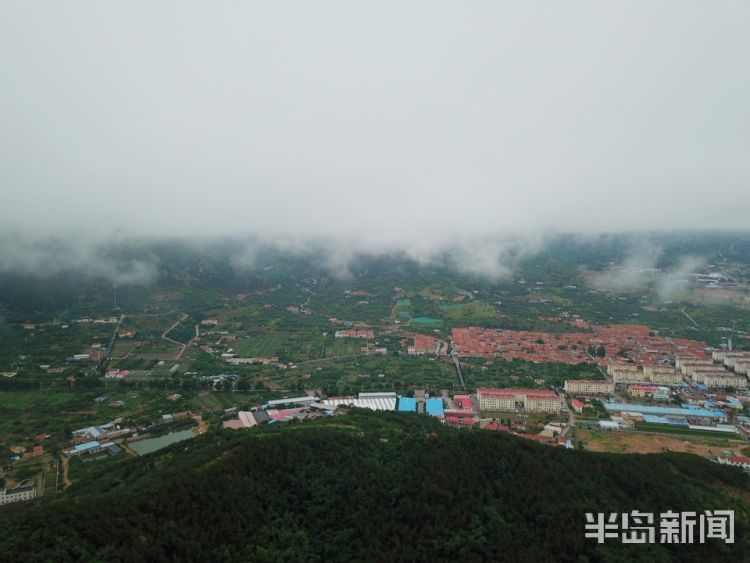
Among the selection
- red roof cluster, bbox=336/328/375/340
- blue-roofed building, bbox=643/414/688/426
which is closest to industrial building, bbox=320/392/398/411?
blue-roofed building, bbox=643/414/688/426

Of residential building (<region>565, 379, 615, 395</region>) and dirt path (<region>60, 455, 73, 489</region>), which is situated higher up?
dirt path (<region>60, 455, 73, 489</region>)

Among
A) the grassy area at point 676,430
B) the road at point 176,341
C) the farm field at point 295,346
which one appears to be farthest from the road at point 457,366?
the road at point 176,341

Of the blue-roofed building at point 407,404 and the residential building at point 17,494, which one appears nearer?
the residential building at point 17,494

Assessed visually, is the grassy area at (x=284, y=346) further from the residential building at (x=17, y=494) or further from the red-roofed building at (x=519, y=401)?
the residential building at (x=17, y=494)

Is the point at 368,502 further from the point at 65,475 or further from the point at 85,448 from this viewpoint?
the point at 85,448

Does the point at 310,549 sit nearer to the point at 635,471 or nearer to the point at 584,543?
the point at 584,543

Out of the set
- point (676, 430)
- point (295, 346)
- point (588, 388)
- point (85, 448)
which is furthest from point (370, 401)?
point (676, 430)

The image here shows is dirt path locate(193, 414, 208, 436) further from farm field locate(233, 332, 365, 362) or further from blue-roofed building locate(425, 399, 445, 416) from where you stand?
blue-roofed building locate(425, 399, 445, 416)
